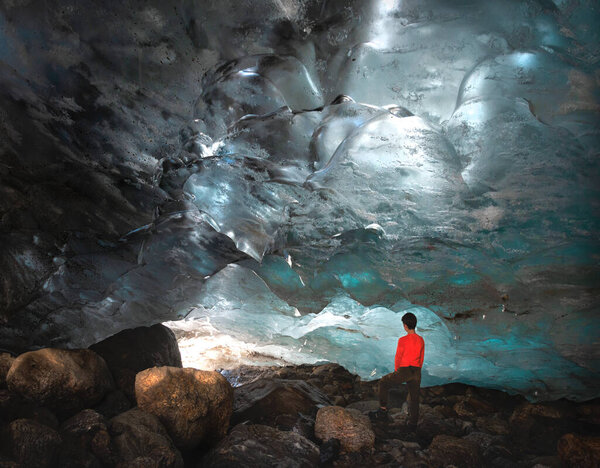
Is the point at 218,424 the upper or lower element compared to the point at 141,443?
lower

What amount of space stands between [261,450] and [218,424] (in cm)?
68

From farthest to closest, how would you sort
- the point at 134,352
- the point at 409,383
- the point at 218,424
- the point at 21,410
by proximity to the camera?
the point at 134,352 < the point at 409,383 < the point at 218,424 < the point at 21,410

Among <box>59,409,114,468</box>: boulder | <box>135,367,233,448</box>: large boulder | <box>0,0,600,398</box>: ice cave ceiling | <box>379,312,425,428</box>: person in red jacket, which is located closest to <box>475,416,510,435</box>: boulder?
<box>0,0,600,398</box>: ice cave ceiling

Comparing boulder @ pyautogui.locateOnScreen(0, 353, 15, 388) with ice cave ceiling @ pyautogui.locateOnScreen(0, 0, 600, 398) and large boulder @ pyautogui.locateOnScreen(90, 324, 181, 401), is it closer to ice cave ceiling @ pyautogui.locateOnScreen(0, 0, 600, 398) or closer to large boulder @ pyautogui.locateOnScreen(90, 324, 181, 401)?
ice cave ceiling @ pyautogui.locateOnScreen(0, 0, 600, 398)

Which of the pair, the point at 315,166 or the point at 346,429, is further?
the point at 346,429

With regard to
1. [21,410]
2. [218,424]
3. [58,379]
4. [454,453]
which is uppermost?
[58,379]

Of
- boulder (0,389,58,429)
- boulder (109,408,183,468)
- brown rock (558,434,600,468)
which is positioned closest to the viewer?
boulder (109,408,183,468)

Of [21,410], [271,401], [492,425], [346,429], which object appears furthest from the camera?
[492,425]

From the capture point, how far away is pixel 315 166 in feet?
11.1

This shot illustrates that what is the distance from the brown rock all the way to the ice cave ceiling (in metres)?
1.12

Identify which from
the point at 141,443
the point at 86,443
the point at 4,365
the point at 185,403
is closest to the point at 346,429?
the point at 185,403

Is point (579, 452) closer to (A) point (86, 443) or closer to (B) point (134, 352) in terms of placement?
(A) point (86, 443)

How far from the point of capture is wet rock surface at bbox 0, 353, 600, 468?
3342 millimetres

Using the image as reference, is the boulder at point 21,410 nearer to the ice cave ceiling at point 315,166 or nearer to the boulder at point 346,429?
the ice cave ceiling at point 315,166
